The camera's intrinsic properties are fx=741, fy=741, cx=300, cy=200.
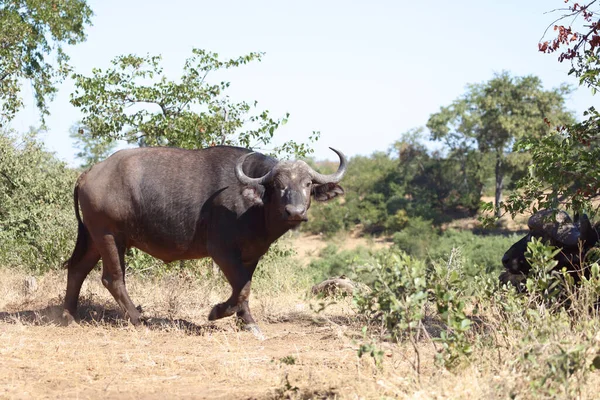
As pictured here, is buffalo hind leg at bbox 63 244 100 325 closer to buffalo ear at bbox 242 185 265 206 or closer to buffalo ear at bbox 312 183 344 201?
buffalo ear at bbox 242 185 265 206

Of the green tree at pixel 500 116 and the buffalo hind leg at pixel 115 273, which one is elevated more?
the green tree at pixel 500 116

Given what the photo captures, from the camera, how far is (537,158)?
25.0ft

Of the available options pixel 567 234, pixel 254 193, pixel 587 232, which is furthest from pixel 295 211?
pixel 587 232

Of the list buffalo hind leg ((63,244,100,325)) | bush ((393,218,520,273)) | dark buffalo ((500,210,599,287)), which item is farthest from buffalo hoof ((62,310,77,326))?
bush ((393,218,520,273))

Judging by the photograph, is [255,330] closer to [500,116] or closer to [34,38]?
[34,38]

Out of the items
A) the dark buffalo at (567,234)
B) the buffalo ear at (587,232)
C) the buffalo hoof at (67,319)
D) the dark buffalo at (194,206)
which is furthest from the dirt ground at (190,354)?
the buffalo ear at (587,232)

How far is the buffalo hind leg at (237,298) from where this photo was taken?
8.24m

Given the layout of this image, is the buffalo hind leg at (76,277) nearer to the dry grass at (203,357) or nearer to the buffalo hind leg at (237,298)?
the dry grass at (203,357)

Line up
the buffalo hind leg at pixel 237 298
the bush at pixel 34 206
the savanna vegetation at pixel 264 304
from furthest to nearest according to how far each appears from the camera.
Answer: the bush at pixel 34 206, the buffalo hind leg at pixel 237 298, the savanna vegetation at pixel 264 304

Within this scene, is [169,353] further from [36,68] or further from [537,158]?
[36,68]

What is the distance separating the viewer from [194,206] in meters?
8.65

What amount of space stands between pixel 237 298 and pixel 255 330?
1.33ft

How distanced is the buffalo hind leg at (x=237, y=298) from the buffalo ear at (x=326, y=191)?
130 cm

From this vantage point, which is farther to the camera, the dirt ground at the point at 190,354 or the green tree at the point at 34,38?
the green tree at the point at 34,38
